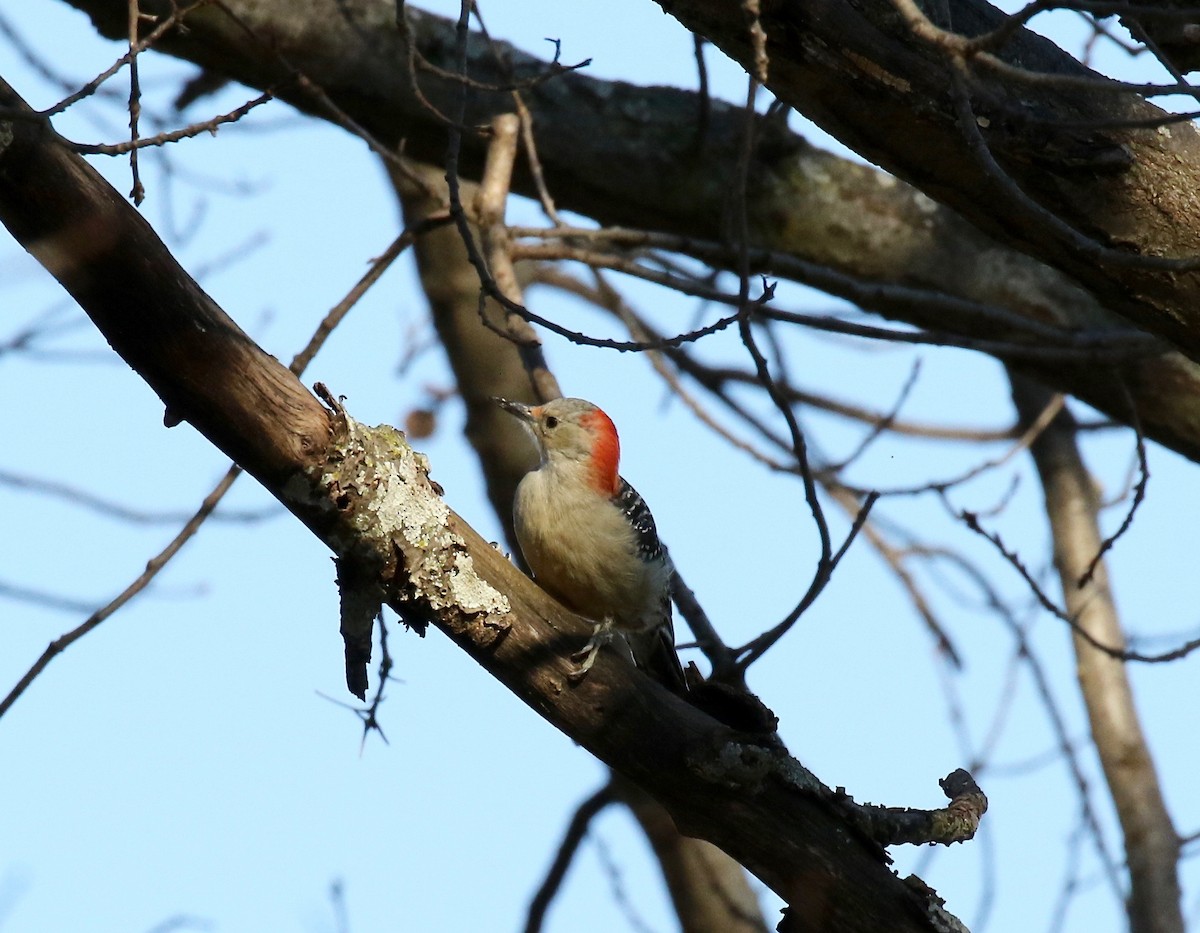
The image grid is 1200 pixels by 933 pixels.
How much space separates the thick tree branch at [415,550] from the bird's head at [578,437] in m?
1.80

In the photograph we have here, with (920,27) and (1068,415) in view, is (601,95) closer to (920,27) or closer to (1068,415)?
(1068,415)

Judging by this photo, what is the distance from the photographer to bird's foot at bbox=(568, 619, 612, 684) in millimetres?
3416

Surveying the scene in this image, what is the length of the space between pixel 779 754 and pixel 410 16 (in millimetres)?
4145

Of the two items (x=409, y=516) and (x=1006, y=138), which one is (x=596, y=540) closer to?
(x=409, y=516)

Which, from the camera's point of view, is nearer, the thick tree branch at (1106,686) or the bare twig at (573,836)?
the thick tree branch at (1106,686)

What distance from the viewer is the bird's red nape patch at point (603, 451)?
5.27 meters

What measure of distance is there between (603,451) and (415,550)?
86.1 inches

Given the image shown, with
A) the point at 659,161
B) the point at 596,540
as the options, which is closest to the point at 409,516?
the point at 596,540

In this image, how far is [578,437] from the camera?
5.46 m

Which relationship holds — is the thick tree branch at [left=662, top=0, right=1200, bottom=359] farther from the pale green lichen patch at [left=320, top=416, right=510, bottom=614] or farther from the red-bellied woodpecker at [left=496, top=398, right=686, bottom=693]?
the red-bellied woodpecker at [left=496, top=398, right=686, bottom=693]

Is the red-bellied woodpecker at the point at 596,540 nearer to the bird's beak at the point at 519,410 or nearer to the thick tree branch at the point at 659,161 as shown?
the bird's beak at the point at 519,410

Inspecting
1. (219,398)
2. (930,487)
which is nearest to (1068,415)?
(930,487)

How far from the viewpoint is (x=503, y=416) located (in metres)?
7.21

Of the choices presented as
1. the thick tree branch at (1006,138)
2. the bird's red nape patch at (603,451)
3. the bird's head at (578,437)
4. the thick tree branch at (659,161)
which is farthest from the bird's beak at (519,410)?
the thick tree branch at (1006,138)
